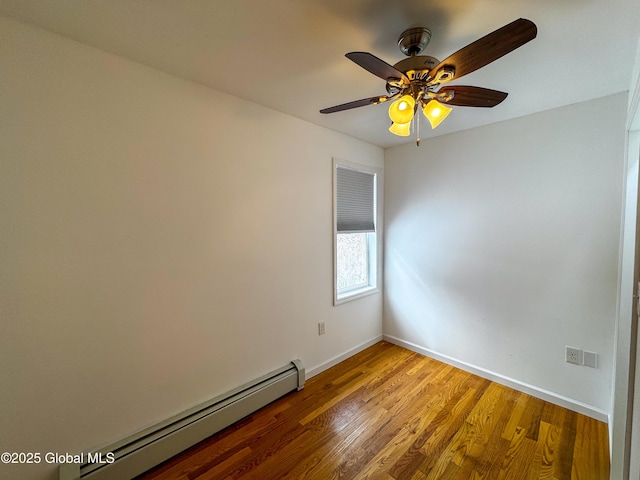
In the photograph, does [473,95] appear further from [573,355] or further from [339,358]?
[339,358]

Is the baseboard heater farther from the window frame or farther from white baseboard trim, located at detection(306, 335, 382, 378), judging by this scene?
the window frame

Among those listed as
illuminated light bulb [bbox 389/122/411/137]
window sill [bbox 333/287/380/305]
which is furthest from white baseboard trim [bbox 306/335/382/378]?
illuminated light bulb [bbox 389/122/411/137]

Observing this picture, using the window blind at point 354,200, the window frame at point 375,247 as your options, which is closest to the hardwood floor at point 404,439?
the window frame at point 375,247

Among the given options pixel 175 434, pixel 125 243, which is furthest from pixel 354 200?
pixel 175 434

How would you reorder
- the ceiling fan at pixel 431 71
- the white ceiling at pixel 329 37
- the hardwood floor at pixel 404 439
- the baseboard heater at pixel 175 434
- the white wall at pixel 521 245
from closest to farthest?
the ceiling fan at pixel 431 71 → the white ceiling at pixel 329 37 → the baseboard heater at pixel 175 434 → the hardwood floor at pixel 404 439 → the white wall at pixel 521 245

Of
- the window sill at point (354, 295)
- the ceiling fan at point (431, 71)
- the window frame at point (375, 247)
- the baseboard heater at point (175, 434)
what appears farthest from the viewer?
the window frame at point (375, 247)

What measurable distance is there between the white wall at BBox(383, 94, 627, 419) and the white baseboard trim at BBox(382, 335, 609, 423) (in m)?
0.01

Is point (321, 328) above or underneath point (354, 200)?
underneath

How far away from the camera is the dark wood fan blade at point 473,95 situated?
A: 4.21 ft

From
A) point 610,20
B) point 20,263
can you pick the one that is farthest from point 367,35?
point 20,263

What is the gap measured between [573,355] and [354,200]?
7.54 feet

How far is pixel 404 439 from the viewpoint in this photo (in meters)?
1.79

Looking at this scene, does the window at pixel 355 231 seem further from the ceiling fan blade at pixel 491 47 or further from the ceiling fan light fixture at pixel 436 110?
the ceiling fan blade at pixel 491 47

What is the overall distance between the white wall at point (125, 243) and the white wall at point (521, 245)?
155 cm
